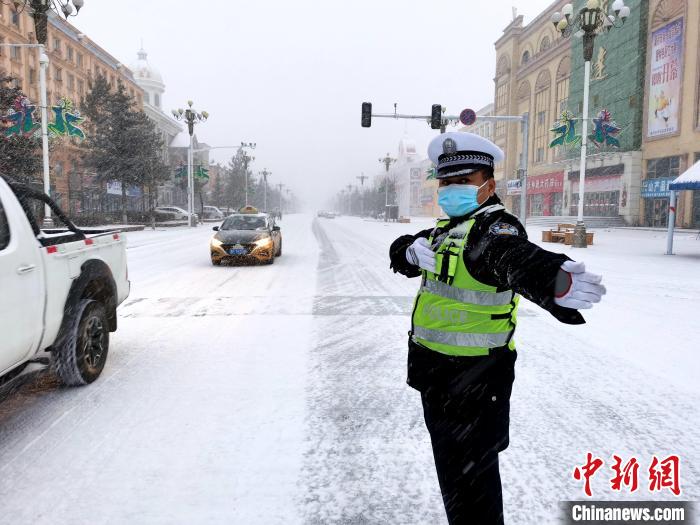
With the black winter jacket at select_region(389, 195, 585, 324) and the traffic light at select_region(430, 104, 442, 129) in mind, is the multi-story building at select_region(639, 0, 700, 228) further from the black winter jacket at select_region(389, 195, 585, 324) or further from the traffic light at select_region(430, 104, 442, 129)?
the black winter jacket at select_region(389, 195, 585, 324)

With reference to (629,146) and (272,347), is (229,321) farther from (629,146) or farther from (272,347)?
(629,146)

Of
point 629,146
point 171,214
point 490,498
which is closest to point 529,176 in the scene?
point 629,146

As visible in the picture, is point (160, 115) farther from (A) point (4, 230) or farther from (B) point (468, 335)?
(B) point (468, 335)

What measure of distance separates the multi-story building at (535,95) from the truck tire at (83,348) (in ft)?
168

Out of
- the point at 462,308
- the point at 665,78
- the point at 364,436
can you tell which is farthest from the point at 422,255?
the point at 665,78

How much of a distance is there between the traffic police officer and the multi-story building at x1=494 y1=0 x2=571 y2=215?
5235 cm

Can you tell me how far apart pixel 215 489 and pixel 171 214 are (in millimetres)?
47088

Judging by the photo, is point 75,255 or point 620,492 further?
point 75,255

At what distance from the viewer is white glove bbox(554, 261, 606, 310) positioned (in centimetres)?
165

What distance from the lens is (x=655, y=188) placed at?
39.7m

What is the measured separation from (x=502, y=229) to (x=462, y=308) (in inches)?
14.6

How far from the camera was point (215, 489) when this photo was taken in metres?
2.78

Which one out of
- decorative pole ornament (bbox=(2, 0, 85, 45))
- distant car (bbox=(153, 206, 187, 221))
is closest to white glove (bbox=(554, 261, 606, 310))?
decorative pole ornament (bbox=(2, 0, 85, 45))

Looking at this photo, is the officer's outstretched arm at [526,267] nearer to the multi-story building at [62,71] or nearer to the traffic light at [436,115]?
the traffic light at [436,115]
